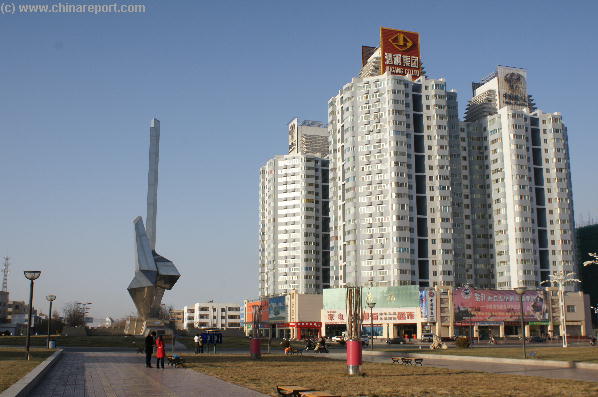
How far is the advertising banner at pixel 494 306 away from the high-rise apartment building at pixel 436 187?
4.75 m

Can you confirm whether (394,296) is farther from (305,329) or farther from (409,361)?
(409,361)

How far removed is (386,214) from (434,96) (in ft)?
90.9

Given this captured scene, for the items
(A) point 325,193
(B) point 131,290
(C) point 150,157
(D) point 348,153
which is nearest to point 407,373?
(B) point 131,290

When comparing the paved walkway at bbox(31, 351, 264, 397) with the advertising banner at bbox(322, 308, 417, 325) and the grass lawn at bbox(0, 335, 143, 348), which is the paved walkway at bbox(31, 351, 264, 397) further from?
the advertising banner at bbox(322, 308, 417, 325)

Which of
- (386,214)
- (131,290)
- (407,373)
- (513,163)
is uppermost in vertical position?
(513,163)

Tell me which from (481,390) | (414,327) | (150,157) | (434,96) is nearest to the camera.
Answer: (481,390)

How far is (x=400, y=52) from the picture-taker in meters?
138

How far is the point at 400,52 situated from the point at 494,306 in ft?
185

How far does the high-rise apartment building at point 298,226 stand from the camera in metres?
168

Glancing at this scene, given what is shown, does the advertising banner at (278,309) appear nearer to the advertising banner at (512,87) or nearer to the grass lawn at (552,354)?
the advertising banner at (512,87)

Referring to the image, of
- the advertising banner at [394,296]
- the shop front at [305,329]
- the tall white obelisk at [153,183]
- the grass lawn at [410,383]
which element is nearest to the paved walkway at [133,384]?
the grass lawn at [410,383]

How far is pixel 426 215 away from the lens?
432ft

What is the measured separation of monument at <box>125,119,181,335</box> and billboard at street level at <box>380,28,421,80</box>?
→ 6127 centimetres

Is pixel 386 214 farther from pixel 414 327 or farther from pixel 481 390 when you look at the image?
pixel 481 390
